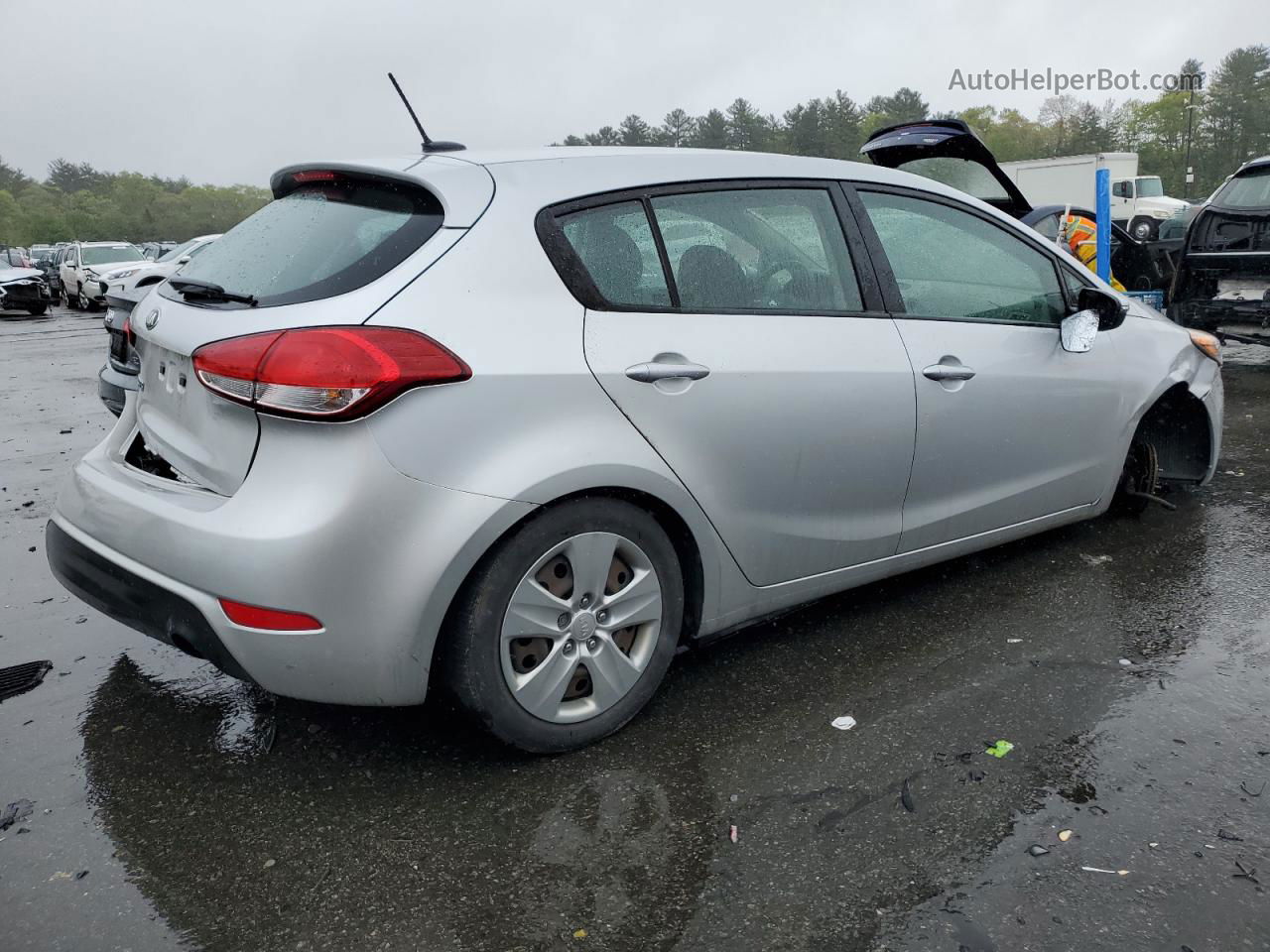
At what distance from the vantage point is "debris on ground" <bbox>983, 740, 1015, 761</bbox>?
2.97 m

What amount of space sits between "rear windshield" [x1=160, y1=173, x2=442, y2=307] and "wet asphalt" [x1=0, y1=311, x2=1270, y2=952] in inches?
52.2

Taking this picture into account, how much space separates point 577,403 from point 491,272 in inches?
16.0

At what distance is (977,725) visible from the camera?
10.3ft

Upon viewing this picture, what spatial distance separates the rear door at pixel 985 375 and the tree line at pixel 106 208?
109 metres

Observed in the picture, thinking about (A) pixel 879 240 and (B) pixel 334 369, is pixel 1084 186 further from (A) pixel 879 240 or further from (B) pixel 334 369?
(B) pixel 334 369

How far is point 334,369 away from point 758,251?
4.76 feet

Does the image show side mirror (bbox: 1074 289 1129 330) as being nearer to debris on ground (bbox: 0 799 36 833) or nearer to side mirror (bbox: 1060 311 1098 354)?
side mirror (bbox: 1060 311 1098 354)

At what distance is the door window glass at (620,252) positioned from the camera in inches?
117

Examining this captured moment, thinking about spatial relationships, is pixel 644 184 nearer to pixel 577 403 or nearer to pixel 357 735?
pixel 577 403

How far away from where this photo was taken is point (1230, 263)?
9.32 m

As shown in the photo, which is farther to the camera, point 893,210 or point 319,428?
point 893,210

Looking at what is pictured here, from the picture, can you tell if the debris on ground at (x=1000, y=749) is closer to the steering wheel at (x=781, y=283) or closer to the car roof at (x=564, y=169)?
the steering wheel at (x=781, y=283)

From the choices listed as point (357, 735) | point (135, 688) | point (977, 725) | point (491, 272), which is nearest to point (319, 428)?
point (491, 272)

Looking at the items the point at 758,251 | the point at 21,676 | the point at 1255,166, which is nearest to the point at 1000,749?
the point at 758,251
